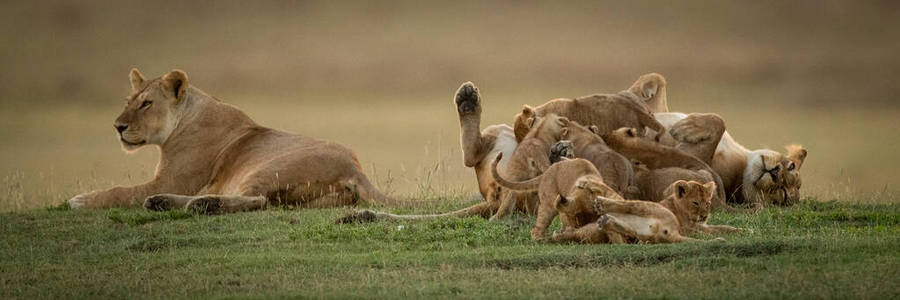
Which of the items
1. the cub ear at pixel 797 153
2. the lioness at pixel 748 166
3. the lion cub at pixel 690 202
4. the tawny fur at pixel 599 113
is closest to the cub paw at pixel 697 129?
the lioness at pixel 748 166

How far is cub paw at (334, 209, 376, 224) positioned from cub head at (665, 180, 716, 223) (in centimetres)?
273

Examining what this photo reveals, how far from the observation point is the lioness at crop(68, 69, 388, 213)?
39.4 ft

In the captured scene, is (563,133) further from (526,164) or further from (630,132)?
(630,132)

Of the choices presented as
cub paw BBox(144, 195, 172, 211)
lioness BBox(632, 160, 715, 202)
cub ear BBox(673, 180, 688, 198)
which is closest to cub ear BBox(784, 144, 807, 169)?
lioness BBox(632, 160, 715, 202)

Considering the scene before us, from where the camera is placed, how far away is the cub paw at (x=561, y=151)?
10.2 m

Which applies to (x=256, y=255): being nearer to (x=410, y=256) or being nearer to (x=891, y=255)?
(x=410, y=256)

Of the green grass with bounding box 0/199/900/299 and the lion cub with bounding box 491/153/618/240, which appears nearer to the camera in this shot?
the green grass with bounding box 0/199/900/299

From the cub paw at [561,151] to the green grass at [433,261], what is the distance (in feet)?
1.93

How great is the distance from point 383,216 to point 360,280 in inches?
119

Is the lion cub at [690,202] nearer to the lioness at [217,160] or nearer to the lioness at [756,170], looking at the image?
the lioness at [756,170]

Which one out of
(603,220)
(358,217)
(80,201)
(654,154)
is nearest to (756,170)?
(654,154)

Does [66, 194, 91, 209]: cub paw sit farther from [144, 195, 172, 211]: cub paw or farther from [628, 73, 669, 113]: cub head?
[628, 73, 669, 113]: cub head

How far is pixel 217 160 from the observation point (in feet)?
42.6

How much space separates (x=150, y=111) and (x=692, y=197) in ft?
22.2
